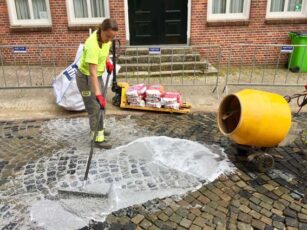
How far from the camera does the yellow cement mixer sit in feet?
12.6

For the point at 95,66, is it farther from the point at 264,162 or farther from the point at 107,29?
the point at 264,162

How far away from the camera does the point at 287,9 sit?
9148mm

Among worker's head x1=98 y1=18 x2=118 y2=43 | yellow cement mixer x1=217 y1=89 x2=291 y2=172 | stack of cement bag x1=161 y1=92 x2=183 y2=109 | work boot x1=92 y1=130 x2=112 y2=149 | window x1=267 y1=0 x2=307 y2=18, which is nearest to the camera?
yellow cement mixer x1=217 y1=89 x2=291 y2=172

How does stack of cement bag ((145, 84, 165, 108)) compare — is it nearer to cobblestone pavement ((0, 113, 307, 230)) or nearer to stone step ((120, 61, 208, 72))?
cobblestone pavement ((0, 113, 307, 230))

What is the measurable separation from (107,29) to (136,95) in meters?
2.15

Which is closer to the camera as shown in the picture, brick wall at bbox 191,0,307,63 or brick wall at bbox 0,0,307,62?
brick wall at bbox 0,0,307,62

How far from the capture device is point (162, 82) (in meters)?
7.67

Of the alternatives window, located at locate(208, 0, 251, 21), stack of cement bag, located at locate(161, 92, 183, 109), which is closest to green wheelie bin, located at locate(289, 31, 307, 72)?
window, located at locate(208, 0, 251, 21)

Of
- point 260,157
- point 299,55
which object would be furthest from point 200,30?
point 260,157

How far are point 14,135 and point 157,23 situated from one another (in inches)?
208

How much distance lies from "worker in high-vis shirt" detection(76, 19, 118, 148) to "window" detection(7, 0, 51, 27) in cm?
514

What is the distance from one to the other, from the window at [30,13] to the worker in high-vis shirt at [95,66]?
16.8ft

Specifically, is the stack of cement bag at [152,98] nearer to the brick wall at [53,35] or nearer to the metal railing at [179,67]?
the metal railing at [179,67]

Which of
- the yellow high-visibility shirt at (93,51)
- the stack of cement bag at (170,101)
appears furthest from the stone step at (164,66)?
the yellow high-visibility shirt at (93,51)
